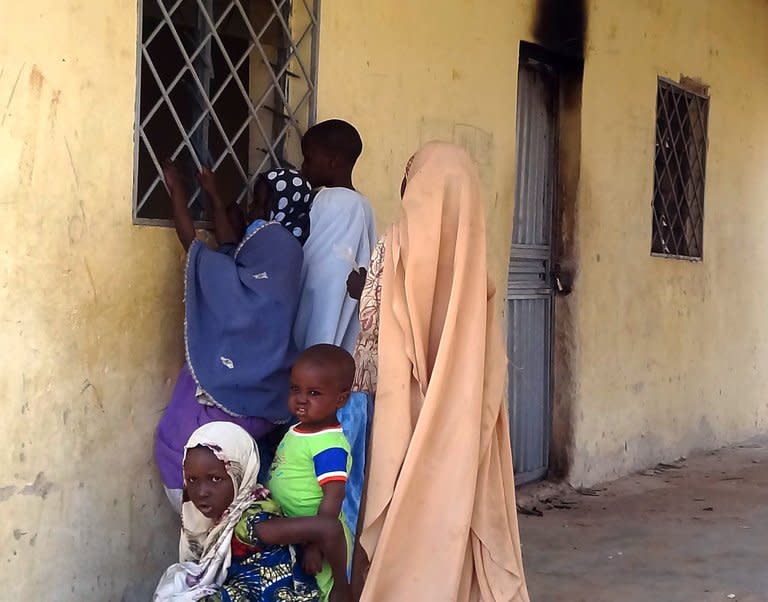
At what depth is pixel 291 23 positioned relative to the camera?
335 cm

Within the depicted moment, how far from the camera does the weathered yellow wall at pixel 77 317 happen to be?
2.50 m

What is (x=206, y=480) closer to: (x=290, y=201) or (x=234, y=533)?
(x=234, y=533)

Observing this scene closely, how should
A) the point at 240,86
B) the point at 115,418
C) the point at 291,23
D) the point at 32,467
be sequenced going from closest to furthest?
the point at 32,467
the point at 115,418
the point at 240,86
the point at 291,23

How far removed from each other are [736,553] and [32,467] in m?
2.96

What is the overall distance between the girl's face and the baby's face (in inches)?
10.3

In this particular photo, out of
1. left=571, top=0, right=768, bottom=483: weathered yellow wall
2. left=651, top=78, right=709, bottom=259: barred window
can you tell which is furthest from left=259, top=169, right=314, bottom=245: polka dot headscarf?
left=651, top=78, right=709, bottom=259: barred window

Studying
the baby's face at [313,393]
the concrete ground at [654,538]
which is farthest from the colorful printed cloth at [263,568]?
the concrete ground at [654,538]

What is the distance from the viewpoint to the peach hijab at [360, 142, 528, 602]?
2.71 meters

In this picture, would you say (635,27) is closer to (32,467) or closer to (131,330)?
(131,330)

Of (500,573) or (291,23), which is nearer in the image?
(500,573)

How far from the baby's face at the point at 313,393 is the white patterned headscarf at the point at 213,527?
0.50 feet

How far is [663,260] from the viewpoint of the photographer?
5.89 meters

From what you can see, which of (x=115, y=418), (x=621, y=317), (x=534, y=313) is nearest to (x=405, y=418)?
(x=115, y=418)

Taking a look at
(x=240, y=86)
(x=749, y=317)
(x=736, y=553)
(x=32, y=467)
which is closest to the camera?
(x=32, y=467)
